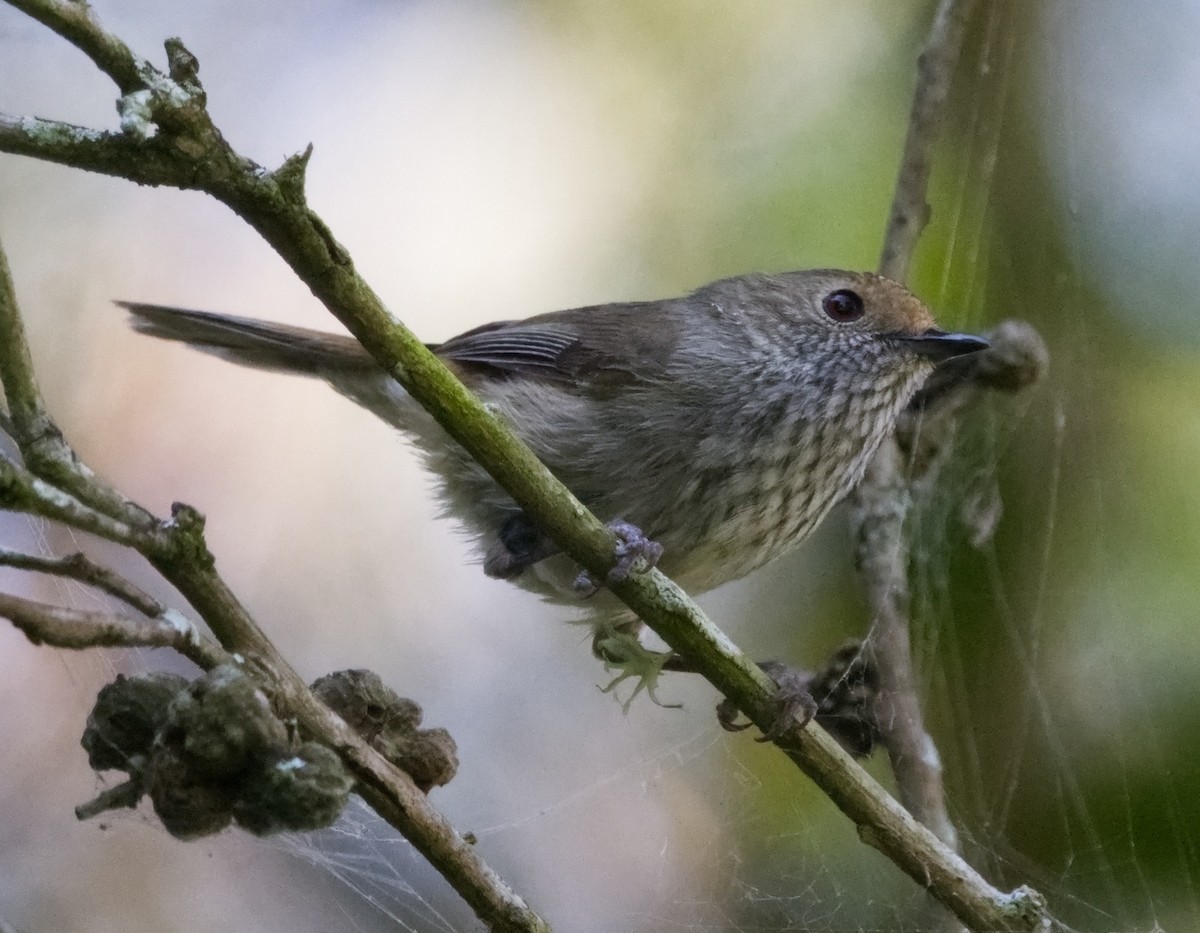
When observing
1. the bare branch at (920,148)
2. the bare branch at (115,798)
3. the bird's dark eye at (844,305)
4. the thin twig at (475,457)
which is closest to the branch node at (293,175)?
the thin twig at (475,457)

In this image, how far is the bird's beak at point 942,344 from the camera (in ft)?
8.03

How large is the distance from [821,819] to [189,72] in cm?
201

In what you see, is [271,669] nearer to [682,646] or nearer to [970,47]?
[682,646]

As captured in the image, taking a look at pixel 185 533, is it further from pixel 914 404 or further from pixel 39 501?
pixel 914 404

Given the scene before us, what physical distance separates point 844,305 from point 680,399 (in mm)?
483

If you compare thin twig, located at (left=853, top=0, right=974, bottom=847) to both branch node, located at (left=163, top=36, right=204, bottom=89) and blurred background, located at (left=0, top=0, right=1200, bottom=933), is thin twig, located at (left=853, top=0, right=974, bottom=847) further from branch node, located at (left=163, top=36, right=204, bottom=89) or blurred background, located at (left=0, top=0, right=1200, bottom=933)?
branch node, located at (left=163, top=36, right=204, bottom=89)

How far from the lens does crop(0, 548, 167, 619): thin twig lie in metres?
1.01

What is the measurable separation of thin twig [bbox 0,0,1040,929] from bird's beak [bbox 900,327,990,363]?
38.7 inches

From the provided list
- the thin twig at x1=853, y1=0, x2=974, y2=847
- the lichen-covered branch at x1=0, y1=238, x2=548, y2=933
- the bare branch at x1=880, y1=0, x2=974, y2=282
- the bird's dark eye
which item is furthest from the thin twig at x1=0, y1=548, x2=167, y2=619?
the bare branch at x1=880, y1=0, x2=974, y2=282

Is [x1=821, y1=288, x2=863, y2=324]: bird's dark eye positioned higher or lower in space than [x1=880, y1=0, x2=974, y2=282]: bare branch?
lower

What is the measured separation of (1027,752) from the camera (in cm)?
251

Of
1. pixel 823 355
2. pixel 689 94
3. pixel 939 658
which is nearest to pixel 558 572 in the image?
pixel 823 355

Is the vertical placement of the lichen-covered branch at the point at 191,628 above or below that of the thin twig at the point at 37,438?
below

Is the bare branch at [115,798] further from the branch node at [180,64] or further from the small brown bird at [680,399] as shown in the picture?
the small brown bird at [680,399]
